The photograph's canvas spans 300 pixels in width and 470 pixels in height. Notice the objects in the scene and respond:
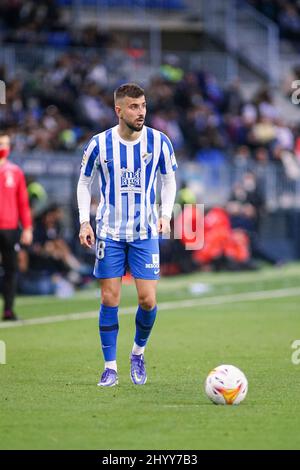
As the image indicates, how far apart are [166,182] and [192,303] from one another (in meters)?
8.45

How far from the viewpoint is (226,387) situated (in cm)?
879

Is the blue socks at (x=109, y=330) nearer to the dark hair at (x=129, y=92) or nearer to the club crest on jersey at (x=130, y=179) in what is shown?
the club crest on jersey at (x=130, y=179)

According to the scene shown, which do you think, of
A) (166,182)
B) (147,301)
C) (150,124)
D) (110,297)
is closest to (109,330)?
(110,297)

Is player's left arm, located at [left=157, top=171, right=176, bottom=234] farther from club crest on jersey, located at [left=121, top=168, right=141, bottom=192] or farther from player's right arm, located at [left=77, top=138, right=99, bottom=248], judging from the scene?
player's right arm, located at [left=77, top=138, right=99, bottom=248]

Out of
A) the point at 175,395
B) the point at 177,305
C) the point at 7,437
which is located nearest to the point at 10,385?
the point at 175,395

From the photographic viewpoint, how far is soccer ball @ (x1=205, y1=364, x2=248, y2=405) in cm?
878

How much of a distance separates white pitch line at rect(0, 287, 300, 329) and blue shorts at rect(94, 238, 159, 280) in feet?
17.2

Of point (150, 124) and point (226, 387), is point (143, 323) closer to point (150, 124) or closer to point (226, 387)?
point (226, 387)

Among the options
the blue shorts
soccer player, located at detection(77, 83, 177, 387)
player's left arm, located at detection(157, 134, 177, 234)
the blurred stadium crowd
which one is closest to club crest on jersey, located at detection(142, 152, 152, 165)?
soccer player, located at detection(77, 83, 177, 387)

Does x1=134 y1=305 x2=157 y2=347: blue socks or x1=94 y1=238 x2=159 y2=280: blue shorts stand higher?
x1=94 y1=238 x2=159 y2=280: blue shorts

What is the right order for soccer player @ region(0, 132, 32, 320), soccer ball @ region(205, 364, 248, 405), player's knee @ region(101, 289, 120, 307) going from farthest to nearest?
1. soccer player @ region(0, 132, 32, 320)
2. player's knee @ region(101, 289, 120, 307)
3. soccer ball @ region(205, 364, 248, 405)

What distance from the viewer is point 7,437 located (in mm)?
7527

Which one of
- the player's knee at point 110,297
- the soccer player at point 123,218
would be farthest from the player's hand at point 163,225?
the player's knee at point 110,297
